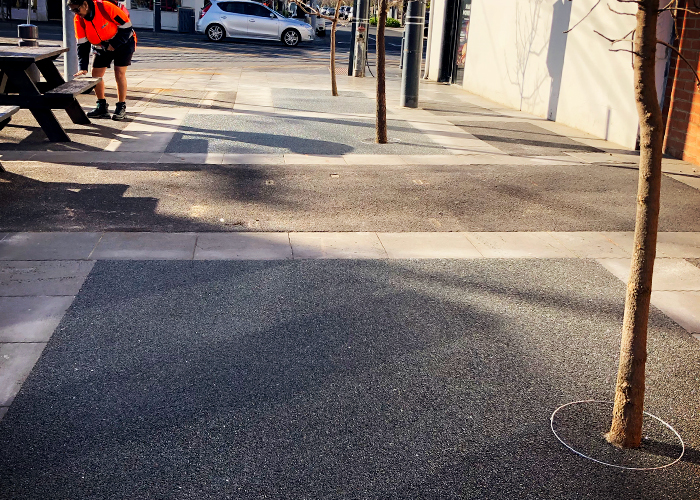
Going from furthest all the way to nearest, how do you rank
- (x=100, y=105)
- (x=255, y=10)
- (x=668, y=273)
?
(x=255, y=10), (x=100, y=105), (x=668, y=273)

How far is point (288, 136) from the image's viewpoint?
34.4 ft

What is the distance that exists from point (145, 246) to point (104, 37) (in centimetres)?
594

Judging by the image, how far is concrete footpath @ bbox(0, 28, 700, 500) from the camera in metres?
3.08

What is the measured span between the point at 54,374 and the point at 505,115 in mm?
11523

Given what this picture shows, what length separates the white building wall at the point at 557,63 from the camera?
35.5 ft

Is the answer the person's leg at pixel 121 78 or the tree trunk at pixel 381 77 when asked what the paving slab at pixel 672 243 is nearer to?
the tree trunk at pixel 381 77

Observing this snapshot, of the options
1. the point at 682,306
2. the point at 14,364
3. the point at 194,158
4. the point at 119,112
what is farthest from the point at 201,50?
the point at 14,364

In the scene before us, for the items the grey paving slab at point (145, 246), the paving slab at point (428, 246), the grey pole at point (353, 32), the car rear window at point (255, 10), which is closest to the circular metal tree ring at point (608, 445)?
the paving slab at point (428, 246)

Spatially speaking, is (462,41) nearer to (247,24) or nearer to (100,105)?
(100,105)

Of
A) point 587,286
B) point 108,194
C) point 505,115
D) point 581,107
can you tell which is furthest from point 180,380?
point 505,115

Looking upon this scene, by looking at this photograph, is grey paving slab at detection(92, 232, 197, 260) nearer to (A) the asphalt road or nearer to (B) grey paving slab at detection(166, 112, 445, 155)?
(B) grey paving slab at detection(166, 112, 445, 155)

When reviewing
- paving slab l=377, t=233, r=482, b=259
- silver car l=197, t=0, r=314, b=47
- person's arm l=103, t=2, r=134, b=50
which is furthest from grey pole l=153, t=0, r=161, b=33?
paving slab l=377, t=233, r=482, b=259

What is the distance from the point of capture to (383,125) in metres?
10.2

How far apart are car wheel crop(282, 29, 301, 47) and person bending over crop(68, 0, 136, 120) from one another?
72.3 ft
